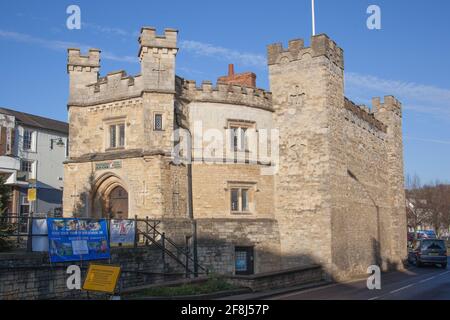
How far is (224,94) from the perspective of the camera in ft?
83.7

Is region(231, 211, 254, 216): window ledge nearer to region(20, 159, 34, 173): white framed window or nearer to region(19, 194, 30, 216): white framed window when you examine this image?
region(19, 194, 30, 216): white framed window

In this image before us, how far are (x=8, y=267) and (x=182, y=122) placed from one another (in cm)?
1130

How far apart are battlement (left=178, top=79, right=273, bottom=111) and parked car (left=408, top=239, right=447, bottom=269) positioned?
17.5m

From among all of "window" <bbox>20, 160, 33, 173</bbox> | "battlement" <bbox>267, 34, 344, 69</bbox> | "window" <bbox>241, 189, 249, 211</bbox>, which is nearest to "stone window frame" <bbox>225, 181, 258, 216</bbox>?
"window" <bbox>241, 189, 249, 211</bbox>

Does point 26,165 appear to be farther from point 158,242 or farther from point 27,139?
point 158,242

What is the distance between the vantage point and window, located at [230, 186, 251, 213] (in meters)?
25.4

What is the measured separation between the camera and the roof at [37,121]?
45559 mm

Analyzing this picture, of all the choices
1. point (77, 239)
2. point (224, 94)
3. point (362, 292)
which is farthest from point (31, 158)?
point (362, 292)

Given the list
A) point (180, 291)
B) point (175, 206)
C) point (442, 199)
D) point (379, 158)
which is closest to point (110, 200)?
point (175, 206)

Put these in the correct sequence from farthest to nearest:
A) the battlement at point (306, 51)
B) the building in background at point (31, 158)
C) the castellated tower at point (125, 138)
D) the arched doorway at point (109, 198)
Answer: the building in background at point (31, 158)
the battlement at point (306, 51)
the arched doorway at point (109, 198)
the castellated tower at point (125, 138)

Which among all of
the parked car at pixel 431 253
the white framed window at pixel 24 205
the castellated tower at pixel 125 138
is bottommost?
the parked car at pixel 431 253

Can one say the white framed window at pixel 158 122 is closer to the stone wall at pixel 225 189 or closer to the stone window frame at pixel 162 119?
the stone window frame at pixel 162 119

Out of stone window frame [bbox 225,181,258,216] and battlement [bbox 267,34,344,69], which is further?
battlement [bbox 267,34,344,69]

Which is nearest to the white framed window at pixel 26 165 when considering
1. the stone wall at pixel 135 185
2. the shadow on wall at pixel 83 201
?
the stone wall at pixel 135 185
